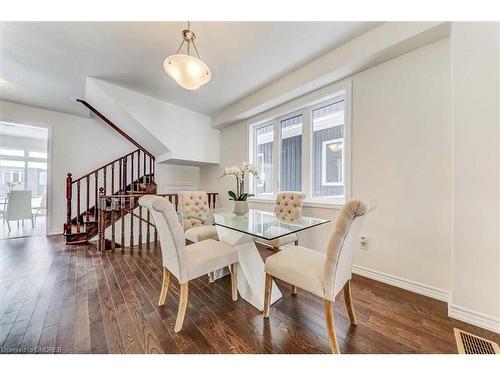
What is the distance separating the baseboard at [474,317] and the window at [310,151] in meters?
1.34

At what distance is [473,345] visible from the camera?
121cm

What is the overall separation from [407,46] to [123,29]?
9.22ft

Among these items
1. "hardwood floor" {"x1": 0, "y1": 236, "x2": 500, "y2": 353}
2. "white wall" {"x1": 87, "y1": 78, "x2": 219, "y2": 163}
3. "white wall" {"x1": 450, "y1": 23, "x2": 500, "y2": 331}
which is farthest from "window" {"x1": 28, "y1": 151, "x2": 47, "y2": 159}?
"white wall" {"x1": 450, "y1": 23, "x2": 500, "y2": 331}

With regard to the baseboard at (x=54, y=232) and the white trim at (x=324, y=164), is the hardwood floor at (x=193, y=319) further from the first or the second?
the baseboard at (x=54, y=232)

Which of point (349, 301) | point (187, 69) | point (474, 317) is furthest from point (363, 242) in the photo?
point (187, 69)

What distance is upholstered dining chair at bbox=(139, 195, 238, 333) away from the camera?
1.27 metres

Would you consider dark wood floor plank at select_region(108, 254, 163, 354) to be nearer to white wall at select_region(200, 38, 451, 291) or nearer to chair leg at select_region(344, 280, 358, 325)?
chair leg at select_region(344, 280, 358, 325)

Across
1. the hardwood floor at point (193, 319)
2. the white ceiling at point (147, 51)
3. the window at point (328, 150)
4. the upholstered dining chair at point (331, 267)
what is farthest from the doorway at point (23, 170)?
the window at point (328, 150)

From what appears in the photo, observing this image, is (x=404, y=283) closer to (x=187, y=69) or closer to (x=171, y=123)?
(x=187, y=69)

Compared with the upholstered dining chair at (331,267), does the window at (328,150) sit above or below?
above

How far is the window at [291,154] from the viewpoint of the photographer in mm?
3055
